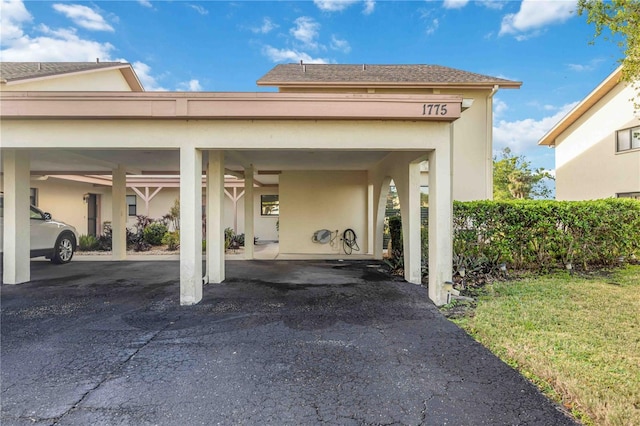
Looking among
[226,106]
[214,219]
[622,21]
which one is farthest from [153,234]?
[622,21]

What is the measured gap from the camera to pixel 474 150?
1095 cm

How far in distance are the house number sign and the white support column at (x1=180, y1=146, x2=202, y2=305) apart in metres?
3.72

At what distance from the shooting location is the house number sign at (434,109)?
5066mm

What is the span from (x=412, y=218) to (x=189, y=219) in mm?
4502

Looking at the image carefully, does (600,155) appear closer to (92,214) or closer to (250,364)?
(250,364)

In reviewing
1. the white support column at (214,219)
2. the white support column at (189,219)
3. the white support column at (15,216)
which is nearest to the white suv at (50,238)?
the white support column at (15,216)

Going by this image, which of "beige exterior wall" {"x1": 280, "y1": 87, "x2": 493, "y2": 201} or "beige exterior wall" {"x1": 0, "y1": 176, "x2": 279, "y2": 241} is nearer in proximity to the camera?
"beige exterior wall" {"x1": 280, "y1": 87, "x2": 493, "y2": 201}

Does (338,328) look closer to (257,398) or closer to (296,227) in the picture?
(257,398)

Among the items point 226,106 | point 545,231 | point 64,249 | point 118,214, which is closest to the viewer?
point 226,106

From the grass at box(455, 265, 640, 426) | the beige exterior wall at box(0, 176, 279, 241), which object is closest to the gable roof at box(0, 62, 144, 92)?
the beige exterior wall at box(0, 176, 279, 241)

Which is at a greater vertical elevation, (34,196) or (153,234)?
(34,196)

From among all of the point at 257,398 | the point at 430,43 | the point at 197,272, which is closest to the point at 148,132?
the point at 197,272

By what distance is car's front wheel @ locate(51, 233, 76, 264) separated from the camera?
9367 mm

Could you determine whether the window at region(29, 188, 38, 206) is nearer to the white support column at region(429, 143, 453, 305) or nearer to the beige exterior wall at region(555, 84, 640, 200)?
the white support column at region(429, 143, 453, 305)
